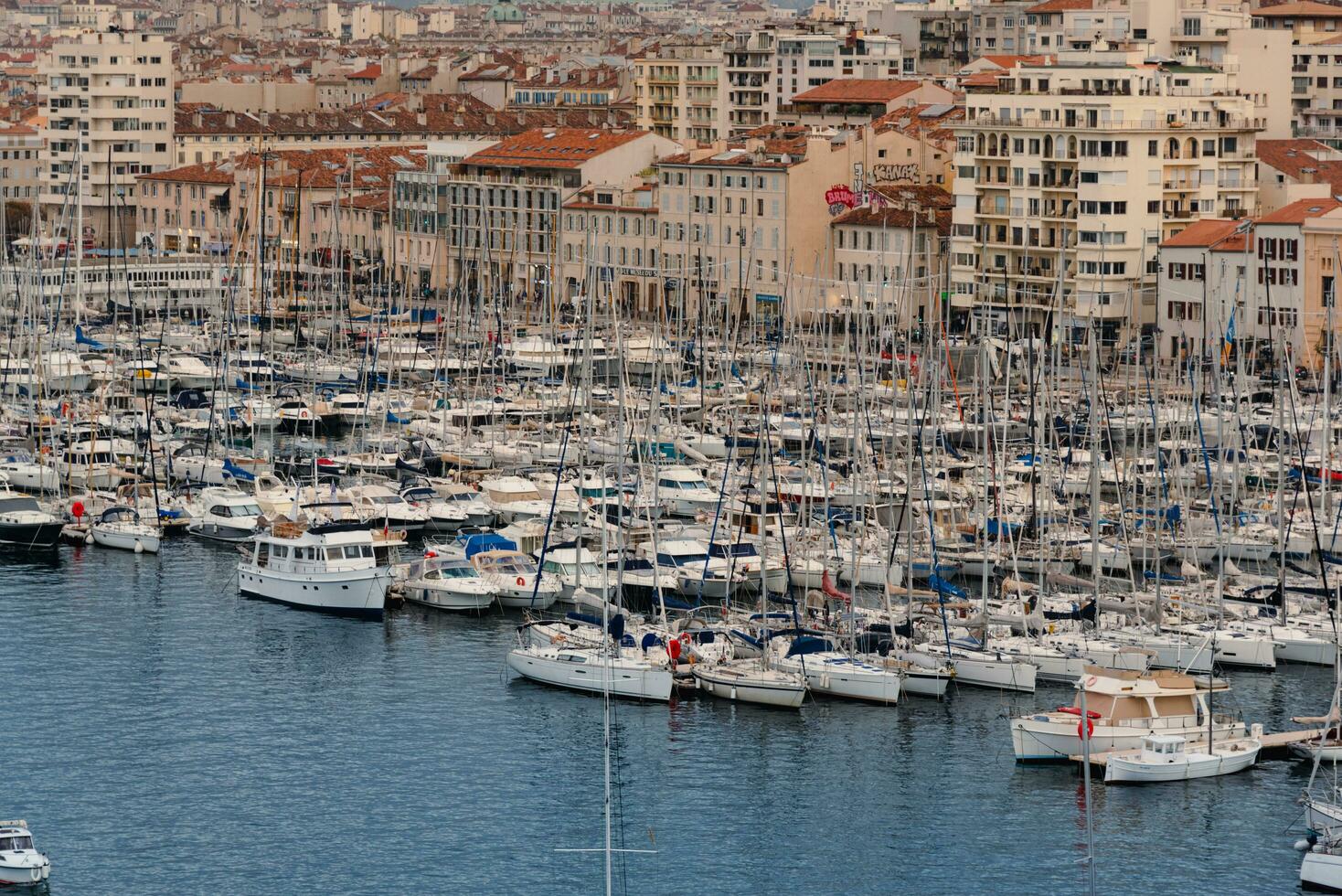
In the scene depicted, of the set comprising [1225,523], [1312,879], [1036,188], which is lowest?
[1312,879]

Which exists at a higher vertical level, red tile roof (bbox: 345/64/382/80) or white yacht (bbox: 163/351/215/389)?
red tile roof (bbox: 345/64/382/80)

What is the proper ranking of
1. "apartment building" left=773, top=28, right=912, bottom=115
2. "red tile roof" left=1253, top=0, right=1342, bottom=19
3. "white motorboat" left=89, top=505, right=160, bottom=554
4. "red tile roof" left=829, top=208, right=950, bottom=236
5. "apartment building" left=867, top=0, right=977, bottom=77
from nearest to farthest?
"white motorboat" left=89, top=505, right=160, bottom=554
"red tile roof" left=829, top=208, right=950, bottom=236
"red tile roof" left=1253, top=0, right=1342, bottom=19
"apartment building" left=773, top=28, right=912, bottom=115
"apartment building" left=867, top=0, right=977, bottom=77

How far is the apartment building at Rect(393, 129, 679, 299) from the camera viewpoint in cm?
8556

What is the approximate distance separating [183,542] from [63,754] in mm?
13949

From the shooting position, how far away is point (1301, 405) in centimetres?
5978

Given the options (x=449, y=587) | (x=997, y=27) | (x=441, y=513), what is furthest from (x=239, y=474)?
(x=997, y=27)

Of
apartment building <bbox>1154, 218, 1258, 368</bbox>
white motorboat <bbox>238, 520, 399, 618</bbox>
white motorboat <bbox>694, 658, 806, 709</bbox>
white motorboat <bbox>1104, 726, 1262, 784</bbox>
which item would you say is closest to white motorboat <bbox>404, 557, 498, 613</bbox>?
white motorboat <bbox>238, 520, 399, 618</bbox>

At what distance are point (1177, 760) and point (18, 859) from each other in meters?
14.7

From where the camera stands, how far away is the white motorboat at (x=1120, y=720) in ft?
122

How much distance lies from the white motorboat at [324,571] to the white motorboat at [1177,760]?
45.7 ft

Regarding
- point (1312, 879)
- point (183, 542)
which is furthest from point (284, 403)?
point (1312, 879)

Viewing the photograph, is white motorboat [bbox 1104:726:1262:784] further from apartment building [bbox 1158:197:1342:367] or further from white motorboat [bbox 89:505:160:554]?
apartment building [bbox 1158:197:1342:367]

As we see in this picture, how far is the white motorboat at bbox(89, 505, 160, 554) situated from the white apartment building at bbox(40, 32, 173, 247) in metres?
54.3

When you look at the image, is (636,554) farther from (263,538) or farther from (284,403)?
(284,403)
